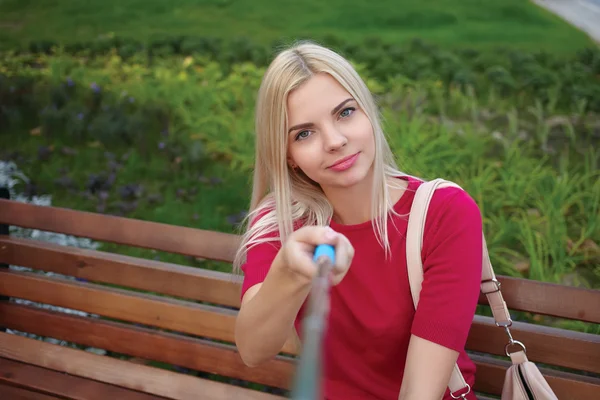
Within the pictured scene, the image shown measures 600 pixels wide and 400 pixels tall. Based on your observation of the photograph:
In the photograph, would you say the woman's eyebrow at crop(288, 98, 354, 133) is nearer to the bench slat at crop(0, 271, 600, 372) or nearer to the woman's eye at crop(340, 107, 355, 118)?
the woman's eye at crop(340, 107, 355, 118)

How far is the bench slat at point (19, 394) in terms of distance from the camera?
2353 millimetres

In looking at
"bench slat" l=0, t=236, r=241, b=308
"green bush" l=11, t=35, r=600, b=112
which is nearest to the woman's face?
"bench slat" l=0, t=236, r=241, b=308

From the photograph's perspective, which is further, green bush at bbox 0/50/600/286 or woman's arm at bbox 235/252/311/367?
green bush at bbox 0/50/600/286

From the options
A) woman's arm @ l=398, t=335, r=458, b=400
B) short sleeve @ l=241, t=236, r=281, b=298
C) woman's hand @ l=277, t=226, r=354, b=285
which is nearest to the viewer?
woman's hand @ l=277, t=226, r=354, b=285

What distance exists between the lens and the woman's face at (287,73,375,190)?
164 centimetres

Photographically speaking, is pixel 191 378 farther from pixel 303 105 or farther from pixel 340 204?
pixel 303 105

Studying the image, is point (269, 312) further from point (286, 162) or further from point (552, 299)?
point (552, 299)

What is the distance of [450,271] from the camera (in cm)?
164

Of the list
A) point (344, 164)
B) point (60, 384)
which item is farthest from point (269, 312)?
point (60, 384)

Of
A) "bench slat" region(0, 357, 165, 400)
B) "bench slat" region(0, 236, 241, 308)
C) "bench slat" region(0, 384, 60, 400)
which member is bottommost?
"bench slat" region(0, 384, 60, 400)

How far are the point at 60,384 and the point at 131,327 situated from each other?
0.93 ft

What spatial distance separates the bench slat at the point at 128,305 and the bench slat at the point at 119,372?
14 cm

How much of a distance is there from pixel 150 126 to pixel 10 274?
4.21 ft

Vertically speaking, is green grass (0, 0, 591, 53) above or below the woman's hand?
above
